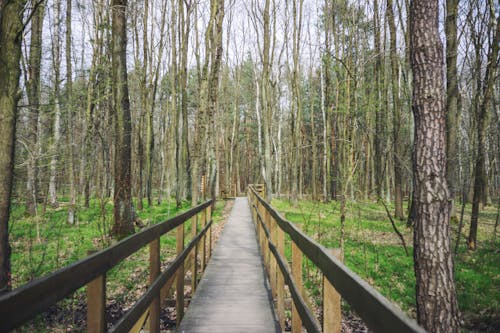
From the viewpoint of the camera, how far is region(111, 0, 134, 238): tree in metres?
9.27

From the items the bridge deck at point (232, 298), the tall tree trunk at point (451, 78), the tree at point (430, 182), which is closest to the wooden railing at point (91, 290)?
the bridge deck at point (232, 298)

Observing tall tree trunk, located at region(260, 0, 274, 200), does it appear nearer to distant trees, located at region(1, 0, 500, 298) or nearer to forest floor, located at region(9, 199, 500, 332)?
distant trees, located at region(1, 0, 500, 298)

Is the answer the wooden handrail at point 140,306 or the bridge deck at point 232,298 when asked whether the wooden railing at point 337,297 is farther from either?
the wooden handrail at point 140,306

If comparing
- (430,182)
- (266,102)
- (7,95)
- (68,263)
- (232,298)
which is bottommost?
(68,263)

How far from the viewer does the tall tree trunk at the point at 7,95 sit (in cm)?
469

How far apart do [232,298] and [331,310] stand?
3.28 m

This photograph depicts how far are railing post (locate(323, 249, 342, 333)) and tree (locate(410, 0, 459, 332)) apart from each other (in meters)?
2.55

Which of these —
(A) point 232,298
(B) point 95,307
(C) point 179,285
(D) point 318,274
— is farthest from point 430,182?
(D) point 318,274

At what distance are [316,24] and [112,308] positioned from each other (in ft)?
93.0

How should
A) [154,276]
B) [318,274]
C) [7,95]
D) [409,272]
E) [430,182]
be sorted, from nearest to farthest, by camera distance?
1. [154,276]
2. [430,182]
3. [7,95]
4. [409,272]
5. [318,274]

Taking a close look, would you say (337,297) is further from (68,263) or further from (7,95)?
(68,263)

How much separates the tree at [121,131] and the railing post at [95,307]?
7.72 meters

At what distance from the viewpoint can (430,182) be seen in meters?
4.00

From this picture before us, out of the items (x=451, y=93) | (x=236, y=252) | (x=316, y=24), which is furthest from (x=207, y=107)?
(x=316, y=24)
